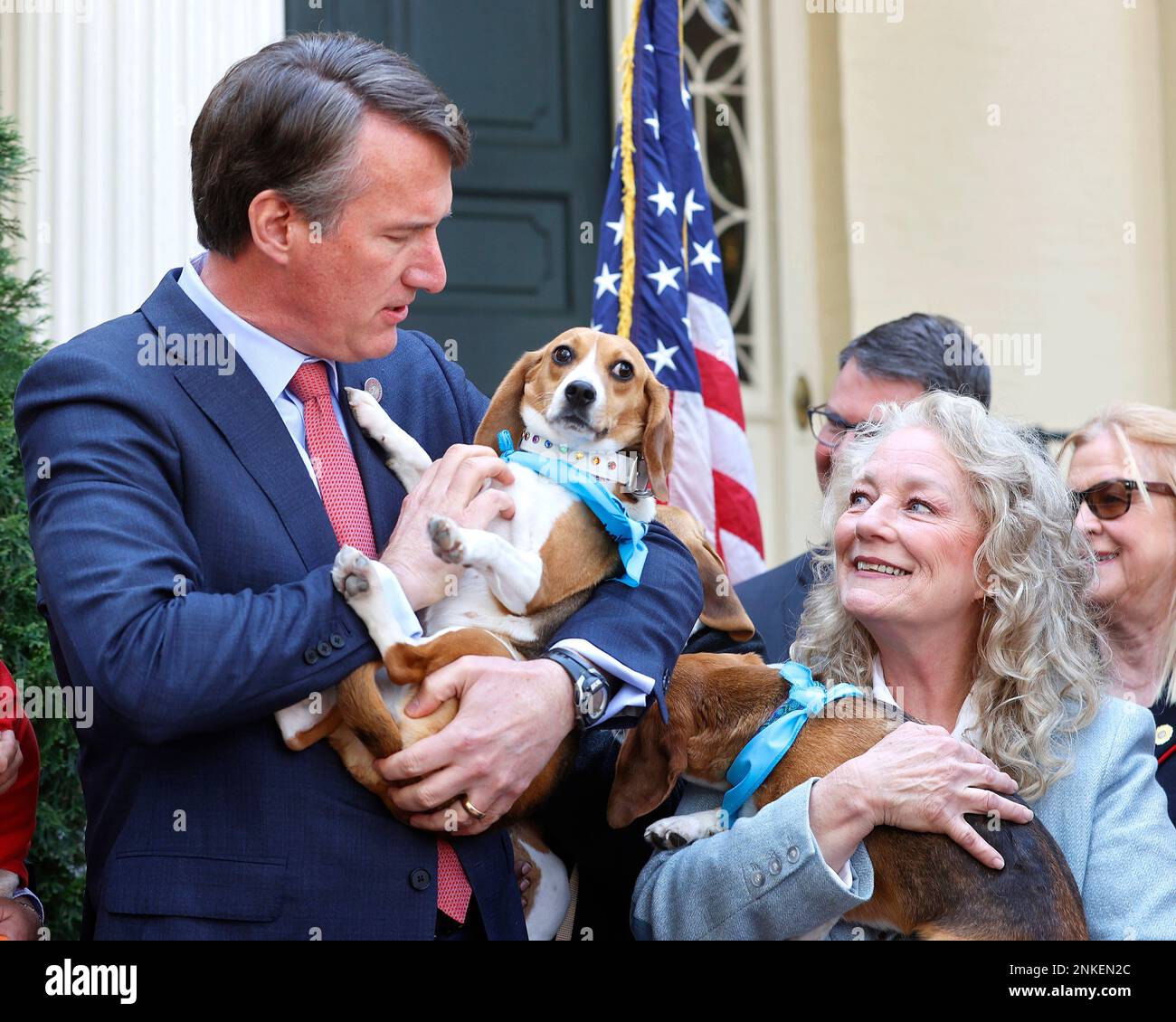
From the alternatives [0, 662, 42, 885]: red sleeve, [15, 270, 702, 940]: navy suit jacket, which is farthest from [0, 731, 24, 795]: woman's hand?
[15, 270, 702, 940]: navy suit jacket

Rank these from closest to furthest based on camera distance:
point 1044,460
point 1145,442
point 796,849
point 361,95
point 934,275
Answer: point 361,95 < point 796,849 < point 1044,460 < point 1145,442 < point 934,275

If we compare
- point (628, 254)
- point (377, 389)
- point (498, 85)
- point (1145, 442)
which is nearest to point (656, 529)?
point (377, 389)

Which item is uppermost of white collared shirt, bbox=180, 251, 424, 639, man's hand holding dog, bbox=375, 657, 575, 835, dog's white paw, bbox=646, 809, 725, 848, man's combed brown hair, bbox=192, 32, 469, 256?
man's combed brown hair, bbox=192, 32, 469, 256

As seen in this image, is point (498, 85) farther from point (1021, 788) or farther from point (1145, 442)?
point (1021, 788)

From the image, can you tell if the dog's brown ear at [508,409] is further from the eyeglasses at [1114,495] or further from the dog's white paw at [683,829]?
→ the eyeglasses at [1114,495]

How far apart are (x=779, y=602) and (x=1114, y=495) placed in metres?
0.92

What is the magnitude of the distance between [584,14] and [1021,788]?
14.4 feet

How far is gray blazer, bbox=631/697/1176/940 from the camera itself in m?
2.19

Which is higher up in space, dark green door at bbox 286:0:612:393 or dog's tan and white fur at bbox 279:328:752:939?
dark green door at bbox 286:0:612:393

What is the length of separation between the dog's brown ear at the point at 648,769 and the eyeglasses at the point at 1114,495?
1.43 m

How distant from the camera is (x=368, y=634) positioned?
1.92 metres

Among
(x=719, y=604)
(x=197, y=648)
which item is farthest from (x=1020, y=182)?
(x=197, y=648)

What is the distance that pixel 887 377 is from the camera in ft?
12.9

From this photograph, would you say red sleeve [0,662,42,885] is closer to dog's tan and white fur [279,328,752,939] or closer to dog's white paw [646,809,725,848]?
dog's tan and white fur [279,328,752,939]
